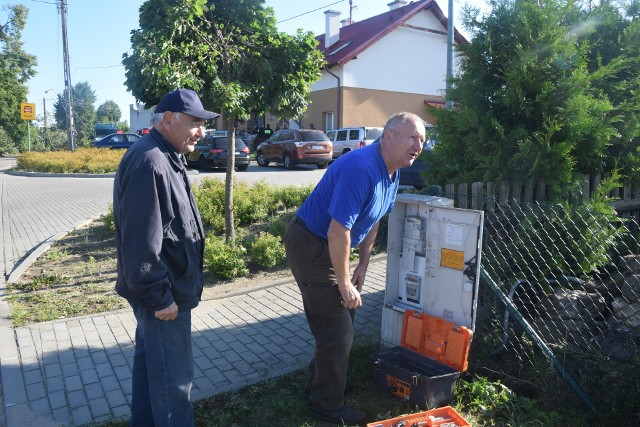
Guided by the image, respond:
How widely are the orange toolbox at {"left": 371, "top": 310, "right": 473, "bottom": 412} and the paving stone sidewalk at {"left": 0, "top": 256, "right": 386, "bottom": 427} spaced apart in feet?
2.81

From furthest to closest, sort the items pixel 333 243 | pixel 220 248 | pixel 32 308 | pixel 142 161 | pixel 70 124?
pixel 70 124, pixel 220 248, pixel 32 308, pixel 333 243, pixel 142 161

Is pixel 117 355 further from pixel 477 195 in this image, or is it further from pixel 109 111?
pixel 109 111

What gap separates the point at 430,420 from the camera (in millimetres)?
2896

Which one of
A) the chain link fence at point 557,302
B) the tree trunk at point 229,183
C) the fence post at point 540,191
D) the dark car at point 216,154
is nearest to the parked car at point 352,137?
the dark car at point 216,154

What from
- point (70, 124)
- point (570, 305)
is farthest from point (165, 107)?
point (70, 124)

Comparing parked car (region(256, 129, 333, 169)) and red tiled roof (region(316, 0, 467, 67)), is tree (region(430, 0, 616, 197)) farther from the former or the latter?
red tiled roof (region(316, 0, 467, 67))

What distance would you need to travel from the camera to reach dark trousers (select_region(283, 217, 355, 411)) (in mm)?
3145

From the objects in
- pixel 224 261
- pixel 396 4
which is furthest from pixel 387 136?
pixel 396 4

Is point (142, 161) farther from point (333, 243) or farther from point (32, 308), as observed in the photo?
point (32, 308)

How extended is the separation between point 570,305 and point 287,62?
4748 millimetres

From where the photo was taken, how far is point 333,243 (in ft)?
9.45

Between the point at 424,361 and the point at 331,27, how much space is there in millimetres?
31874

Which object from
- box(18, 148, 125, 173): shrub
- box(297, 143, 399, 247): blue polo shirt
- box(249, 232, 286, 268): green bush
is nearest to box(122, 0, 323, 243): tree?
box(249, 232, 286, 268): green bush

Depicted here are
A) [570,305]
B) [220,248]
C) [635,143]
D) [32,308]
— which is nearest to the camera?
[570,305]
